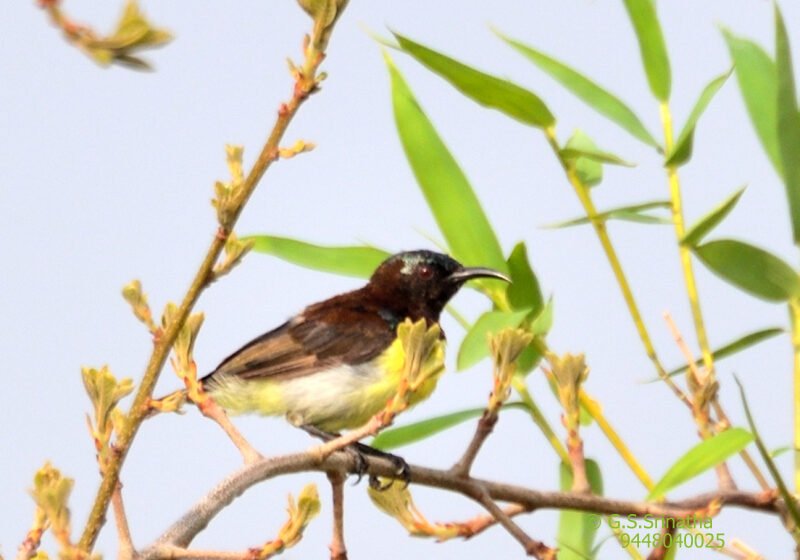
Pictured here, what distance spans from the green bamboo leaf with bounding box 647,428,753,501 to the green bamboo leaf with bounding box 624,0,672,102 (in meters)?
0.60

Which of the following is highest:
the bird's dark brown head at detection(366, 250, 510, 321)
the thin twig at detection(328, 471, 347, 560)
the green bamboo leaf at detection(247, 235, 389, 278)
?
the bird's dark brown head at detection(366, 250, 510, 321)

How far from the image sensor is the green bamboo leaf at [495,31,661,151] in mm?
1788

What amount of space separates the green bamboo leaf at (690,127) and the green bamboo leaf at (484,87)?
0.53 ft

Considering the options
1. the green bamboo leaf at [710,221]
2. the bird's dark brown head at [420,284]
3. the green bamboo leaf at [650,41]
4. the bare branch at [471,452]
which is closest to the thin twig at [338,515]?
the bare branch at [471,452]

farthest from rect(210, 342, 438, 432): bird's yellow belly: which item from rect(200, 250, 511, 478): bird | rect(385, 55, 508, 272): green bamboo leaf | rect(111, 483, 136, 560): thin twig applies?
rect(111, 483, 136, 560): thin twig

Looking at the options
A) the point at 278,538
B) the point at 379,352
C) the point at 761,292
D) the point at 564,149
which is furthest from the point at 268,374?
the point at 278,538

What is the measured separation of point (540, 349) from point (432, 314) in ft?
3.78

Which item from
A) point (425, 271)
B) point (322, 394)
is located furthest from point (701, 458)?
point (425, 271)

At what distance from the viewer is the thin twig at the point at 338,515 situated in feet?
4.47

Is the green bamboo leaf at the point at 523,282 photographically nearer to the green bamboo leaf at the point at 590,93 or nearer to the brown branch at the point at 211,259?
the green bamboo leaf at the point at 590,93

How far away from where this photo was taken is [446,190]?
5.96 feet

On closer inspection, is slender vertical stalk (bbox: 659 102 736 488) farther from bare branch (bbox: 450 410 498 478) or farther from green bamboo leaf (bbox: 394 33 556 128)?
bare branch (bbox: 450 410 498 478)

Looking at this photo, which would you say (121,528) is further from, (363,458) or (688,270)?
(688,270)

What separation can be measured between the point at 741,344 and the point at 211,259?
3.15 feet
